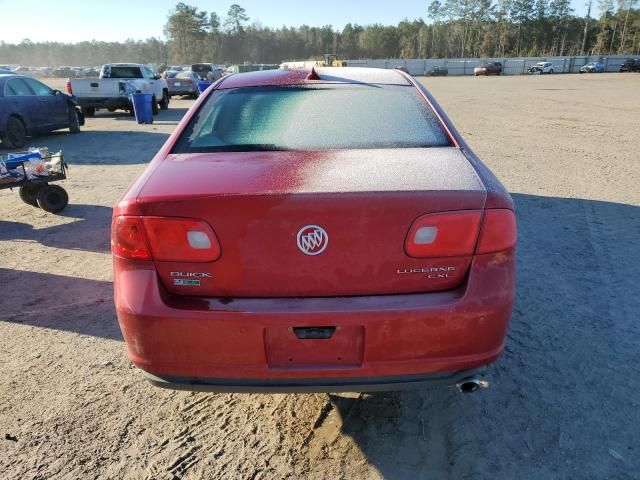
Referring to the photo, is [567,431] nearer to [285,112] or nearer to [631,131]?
[285,112]

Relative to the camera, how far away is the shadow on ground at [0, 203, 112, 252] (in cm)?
518

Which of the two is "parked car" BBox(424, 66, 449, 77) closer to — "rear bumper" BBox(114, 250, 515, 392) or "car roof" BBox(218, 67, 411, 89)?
"car roof" BBox(218, 67, 411, 89)

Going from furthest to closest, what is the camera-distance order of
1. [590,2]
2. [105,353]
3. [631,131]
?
[590,2] < [631,131] < [105,353]

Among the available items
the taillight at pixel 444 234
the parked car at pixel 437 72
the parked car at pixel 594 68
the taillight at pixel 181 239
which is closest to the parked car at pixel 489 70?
the parked car at pixel 437 72

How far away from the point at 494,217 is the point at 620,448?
1343 mm

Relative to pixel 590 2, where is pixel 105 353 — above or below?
below

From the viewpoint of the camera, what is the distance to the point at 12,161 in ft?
18.8

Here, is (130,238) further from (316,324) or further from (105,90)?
(105,90)

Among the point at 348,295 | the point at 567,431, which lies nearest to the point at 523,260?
the point at 567,431

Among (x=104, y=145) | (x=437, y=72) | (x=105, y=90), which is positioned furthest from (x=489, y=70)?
(x=104, y=145)

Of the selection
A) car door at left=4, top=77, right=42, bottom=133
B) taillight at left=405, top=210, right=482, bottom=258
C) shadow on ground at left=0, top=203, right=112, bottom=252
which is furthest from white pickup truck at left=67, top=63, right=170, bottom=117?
taillight at left=405, top=210, right=482, bottom=258

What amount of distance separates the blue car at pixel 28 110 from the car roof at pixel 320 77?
10.2 metres

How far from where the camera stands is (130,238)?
201cm

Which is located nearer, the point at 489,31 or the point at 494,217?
the point at 494,217
